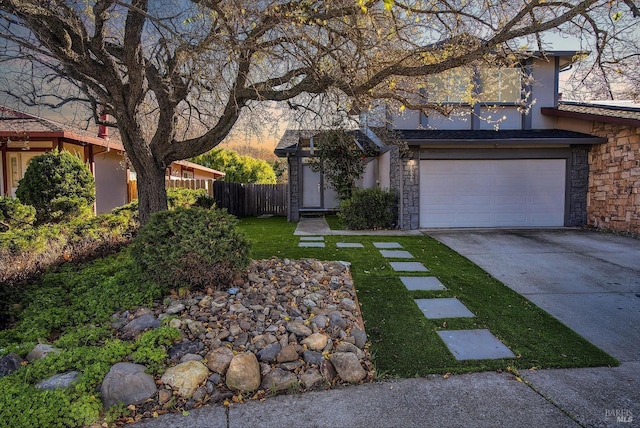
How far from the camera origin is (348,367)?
2.96m

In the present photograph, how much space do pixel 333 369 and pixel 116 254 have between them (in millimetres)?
5007

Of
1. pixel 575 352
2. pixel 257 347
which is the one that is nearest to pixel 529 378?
pixel 575 352

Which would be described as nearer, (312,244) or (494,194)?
(312,244)

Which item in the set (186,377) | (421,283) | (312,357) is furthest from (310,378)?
(421,283)

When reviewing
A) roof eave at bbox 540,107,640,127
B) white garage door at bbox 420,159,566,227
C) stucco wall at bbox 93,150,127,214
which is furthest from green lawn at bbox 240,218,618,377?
stucco wall at bbox 93,150,127,214

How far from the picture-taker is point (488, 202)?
1063 cm

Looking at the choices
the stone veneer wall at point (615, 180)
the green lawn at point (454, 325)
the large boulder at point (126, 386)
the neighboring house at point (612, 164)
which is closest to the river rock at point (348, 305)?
the green lawn at point (454, 325)

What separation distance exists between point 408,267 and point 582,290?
7.45 ft

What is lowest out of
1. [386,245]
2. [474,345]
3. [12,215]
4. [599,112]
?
[474,345]

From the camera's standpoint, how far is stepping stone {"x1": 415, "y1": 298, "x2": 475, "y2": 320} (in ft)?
13.5

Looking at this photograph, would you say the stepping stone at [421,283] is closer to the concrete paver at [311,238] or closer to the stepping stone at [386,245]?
the stepping stone at [386,245]

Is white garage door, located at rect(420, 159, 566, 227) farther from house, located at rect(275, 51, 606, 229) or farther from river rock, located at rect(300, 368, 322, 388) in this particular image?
river rock, located at rect(300, 368, 322, 388)

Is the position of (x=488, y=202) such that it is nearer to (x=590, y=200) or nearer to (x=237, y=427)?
(x=590, y=200)

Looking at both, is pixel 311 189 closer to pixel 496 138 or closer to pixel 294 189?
pixel 294 189
